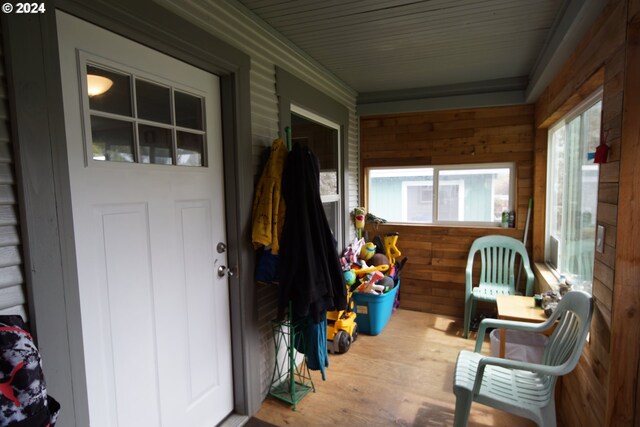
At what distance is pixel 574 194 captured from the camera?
238 cm

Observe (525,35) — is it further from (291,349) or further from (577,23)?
(291,349)

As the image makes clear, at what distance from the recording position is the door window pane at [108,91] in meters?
1.32

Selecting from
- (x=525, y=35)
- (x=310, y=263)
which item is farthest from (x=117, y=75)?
(x=525, y=35)

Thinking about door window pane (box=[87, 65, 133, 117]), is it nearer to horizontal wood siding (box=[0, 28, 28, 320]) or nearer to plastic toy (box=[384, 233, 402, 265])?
horizontal wood siding (box=[0, 28, 28, 320])

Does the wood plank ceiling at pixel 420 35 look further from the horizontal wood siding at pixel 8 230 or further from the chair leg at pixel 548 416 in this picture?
the chair leg at pixel 548 416

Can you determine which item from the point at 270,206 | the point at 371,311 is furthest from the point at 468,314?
the point at 270,206

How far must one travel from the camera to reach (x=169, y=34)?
148cm

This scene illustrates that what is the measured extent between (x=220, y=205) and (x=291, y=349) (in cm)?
105

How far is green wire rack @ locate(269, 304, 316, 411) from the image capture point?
2229 mm

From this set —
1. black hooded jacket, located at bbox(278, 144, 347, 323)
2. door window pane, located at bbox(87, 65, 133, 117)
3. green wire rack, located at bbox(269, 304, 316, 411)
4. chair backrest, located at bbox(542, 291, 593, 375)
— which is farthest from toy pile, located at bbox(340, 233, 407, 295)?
door window pane, located at bbox(87, 65, 133, 117)

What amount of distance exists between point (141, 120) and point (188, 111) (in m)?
→ 0.31

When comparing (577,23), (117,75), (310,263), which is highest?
(577,23)

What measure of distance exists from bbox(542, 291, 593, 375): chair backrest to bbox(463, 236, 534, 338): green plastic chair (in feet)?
4.23

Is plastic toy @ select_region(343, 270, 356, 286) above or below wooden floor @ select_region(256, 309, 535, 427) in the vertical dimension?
above
